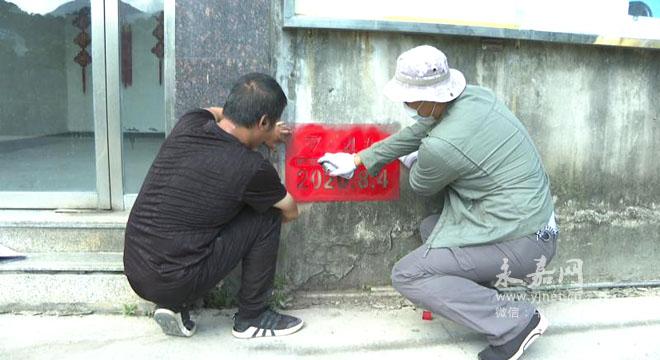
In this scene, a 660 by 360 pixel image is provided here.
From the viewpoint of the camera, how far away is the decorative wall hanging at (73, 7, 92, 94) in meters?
3.56

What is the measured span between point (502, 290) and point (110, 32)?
267 cm

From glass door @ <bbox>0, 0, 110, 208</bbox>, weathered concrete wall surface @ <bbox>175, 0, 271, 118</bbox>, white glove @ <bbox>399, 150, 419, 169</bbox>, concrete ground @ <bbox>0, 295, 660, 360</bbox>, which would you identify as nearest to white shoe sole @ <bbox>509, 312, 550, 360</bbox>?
concrete ground @ <bbox>0, 295, 660, 360</bbox>

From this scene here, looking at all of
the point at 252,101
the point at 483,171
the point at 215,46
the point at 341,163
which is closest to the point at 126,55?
the point at 215,46

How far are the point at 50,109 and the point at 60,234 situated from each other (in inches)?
36.4

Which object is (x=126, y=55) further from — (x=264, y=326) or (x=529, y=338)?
(x=529, y=338)

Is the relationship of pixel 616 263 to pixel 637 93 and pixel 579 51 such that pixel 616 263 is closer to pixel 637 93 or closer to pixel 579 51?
pixel 637 93

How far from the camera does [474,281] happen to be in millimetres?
2795

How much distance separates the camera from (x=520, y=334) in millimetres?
2725

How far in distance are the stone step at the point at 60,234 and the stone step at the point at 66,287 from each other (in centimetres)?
16

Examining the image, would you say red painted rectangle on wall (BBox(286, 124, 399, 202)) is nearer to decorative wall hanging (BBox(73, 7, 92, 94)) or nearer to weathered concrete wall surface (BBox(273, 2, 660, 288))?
weathered concrete wall surface (BBox(273, 2, 660, 288))

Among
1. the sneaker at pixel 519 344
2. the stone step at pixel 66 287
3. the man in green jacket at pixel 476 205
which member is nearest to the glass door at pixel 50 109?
the stone step at pixel 66 287

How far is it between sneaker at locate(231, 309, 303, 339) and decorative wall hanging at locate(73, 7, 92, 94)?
1726 mm

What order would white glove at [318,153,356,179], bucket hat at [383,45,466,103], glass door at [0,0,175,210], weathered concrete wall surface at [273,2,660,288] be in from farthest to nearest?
glass door at [0,0,175,210] → weathered concrete wall surface at [273,2,660,288] → white glove at [318,153,356,179] → bucket hat at [383,45,466,103]

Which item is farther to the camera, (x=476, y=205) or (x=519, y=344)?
(x=476, y=205)
